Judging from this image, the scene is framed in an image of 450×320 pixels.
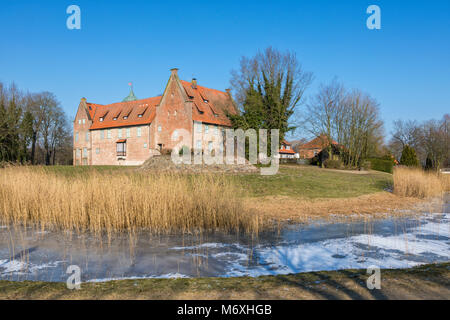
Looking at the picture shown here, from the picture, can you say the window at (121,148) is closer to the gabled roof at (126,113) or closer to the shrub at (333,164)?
the gabled roof at (126,113)

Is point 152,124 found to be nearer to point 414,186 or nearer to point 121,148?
point 121,148

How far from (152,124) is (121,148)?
22.9 feet

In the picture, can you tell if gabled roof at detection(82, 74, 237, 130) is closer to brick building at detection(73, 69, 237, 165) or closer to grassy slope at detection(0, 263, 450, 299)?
brick building at detection(73, 69, 237, 165)

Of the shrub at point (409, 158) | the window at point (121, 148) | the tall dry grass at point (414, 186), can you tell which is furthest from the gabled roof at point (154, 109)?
the tall dry grass at point (414, 186)

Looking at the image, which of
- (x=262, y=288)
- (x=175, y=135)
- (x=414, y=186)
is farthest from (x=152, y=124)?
(x=262, y=288)

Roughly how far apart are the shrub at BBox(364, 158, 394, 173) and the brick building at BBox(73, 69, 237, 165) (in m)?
17.1

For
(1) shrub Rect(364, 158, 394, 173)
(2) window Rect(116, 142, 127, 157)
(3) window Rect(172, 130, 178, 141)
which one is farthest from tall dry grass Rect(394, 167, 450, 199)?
(2) window Rect(116, 142, 127, 157)

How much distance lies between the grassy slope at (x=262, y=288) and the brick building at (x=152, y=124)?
29.1m

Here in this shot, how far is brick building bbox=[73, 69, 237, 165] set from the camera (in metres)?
37.8

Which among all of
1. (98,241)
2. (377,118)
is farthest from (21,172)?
(377,118)

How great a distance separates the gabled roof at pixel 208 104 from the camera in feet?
125

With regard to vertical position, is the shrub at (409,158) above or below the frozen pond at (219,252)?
above
